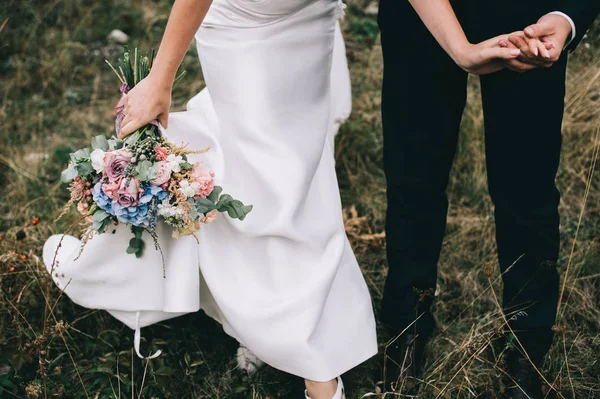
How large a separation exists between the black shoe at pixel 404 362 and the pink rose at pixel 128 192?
108 centimetres

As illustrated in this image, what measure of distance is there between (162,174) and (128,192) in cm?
11

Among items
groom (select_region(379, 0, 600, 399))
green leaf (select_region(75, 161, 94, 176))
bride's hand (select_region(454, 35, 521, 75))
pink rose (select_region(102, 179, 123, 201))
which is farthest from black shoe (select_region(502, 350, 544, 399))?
green leaf (select_region(75, 161, 94, 176))

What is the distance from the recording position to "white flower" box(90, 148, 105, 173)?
1.86 meters

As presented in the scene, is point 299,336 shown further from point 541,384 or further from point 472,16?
point 472,16

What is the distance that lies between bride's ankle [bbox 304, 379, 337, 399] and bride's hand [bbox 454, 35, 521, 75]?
1.14 metres

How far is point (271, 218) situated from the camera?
81.7 inches

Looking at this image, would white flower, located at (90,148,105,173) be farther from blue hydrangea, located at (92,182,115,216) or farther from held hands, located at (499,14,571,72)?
held hands, located at (499,14,571,72)

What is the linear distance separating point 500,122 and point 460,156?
1.52m

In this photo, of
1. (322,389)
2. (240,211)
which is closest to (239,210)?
(240,211)

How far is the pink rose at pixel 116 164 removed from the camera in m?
1.85

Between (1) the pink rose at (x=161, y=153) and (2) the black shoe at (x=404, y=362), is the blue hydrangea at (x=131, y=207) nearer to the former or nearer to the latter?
(1) the pink rose at (x=161, y=153)

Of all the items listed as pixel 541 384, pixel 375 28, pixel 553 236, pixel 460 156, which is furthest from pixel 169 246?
pixel 375 28

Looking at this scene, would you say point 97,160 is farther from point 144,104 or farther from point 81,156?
point 144,104

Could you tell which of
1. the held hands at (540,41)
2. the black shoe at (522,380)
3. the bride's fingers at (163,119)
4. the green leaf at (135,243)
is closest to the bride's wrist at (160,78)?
the bride's fingers at (163,119)
